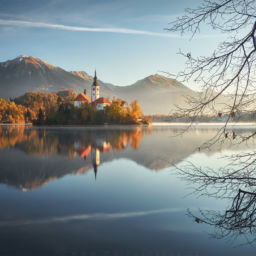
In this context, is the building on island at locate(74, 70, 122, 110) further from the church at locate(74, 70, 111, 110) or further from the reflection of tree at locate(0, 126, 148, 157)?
the reflection of tree at locate(0, 126, 148, 157)

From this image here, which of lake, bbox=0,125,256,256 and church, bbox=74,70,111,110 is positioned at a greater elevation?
church, bbox=74,70,111,110

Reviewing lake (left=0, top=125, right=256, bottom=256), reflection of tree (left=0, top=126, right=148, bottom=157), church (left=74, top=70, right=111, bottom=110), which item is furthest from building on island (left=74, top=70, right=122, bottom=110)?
lake (left=0, top=125, right=256, bottom=256)

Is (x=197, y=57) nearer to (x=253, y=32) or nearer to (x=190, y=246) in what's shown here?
(x=253, y=32)

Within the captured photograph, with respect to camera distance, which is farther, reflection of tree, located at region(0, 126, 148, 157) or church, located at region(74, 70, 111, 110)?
church, located at region(74, 70, 111, 110)

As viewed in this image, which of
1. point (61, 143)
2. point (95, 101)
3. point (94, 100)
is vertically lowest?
point (61, 143)

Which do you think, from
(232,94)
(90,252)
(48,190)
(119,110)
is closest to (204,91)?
(232,94)

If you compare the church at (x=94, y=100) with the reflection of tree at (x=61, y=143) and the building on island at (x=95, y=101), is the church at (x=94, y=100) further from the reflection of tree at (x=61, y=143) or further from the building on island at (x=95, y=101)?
the reflection of tree at (x=61, y=143)

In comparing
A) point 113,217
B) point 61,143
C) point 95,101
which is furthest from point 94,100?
point 113,217

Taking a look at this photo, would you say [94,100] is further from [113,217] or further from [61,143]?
[113,217]

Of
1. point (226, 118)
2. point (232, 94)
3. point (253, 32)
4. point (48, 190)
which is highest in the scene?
point (253, 32)

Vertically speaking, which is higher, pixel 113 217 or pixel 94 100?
pixel 94 100

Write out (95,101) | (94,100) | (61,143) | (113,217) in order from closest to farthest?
1. (113,217)
2. (61,143)
3. (95,101)
4. (94,100)

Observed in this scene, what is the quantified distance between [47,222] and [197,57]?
426cm

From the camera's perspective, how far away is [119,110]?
85375 millimetres
